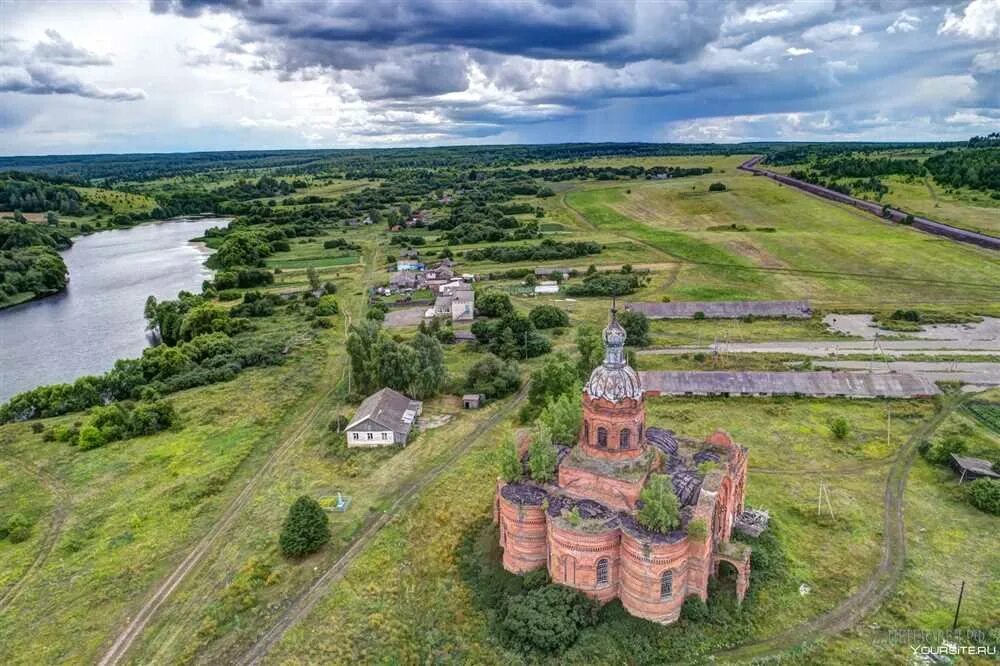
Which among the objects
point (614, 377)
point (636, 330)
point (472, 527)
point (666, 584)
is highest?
point (614, 377)

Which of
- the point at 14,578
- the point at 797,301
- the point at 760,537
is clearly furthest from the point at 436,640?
the point at 797,301

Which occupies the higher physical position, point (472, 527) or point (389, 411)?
point (389, 411)

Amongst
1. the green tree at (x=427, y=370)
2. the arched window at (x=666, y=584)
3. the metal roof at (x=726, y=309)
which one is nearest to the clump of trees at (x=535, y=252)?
the metal roof at (x=726, y=309)

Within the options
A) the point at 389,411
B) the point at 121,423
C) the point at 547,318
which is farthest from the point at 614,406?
the point at 547,318

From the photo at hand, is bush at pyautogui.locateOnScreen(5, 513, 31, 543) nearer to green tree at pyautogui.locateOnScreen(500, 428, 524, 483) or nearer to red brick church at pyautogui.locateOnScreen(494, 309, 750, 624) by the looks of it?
red brick church at pyautogui.locateOnScreen(494, 309, 750, 624)

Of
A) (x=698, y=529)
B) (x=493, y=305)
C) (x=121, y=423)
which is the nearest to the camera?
(x=698, y=529)

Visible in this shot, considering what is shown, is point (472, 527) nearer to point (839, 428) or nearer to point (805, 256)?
point (839, 428)

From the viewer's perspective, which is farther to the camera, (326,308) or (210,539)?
(326,308)
